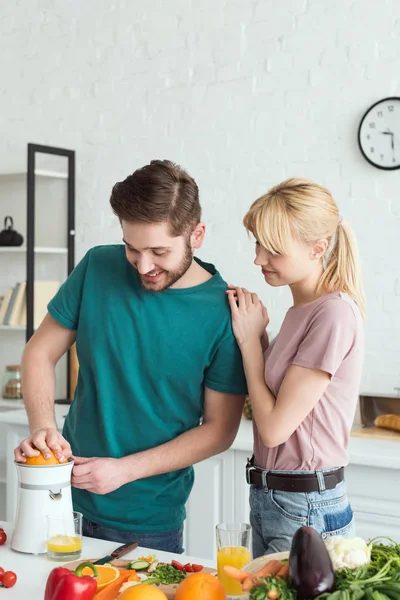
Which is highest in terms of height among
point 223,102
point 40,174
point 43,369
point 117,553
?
point 223,102

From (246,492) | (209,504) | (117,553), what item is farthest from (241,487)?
(117,553)

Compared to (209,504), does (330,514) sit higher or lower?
higher

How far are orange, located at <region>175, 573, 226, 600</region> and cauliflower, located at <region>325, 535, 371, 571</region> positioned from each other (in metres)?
0.19

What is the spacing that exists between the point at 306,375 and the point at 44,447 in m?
0.57

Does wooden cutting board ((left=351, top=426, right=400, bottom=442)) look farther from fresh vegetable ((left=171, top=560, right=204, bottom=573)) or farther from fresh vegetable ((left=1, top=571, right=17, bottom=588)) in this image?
fresh vegetable ((left=1, top=571, right=17, bottom=588))

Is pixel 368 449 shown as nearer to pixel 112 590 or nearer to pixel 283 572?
pixel 112 590

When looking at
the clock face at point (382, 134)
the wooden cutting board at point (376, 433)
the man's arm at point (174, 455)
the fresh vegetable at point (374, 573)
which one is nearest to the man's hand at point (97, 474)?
the man's arm at point (174, 455)

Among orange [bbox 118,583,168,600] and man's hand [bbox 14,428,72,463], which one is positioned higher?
man's hand [bbox 14,428,72,463]

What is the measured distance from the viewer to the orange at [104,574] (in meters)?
1.48

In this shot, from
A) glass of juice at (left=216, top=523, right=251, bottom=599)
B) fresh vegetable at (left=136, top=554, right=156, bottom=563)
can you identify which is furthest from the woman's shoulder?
fresh vegetable at (left=136, top=554, right=156, bottom=563)

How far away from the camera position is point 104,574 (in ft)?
4.99

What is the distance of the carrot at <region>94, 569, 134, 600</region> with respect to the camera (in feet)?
4.64

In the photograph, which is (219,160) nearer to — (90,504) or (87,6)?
(87,6)

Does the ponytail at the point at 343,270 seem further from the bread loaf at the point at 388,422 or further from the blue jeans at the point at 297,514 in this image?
the bread loaf at the point at 388,422
